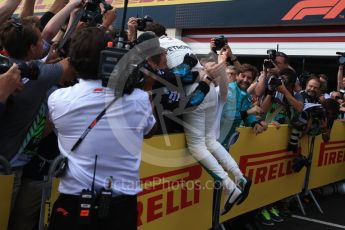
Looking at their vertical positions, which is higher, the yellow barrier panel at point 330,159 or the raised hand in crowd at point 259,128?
the raised hand in crowd at point 259,128

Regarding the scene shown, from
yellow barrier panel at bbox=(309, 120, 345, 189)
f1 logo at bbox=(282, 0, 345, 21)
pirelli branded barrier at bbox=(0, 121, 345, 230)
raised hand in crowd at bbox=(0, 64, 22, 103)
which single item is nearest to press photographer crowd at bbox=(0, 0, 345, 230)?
raised hand in crowd at bbox=(0, 64, 22, 103)

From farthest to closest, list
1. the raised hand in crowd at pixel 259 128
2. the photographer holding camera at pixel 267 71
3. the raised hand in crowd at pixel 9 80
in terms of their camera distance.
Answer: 1. the photographer holding camera at pixel 267 71
2. the raised hand in crowd at pixel 259 128
3. the raised hand in crowd at pixel 9 80

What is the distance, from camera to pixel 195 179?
147 inches

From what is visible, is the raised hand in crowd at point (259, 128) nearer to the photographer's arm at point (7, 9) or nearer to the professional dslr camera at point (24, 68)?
the photographer's arm at point (7, 9)

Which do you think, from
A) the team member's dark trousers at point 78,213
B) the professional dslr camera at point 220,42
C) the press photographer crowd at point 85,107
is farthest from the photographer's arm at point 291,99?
the team member's dark trousers at point 78,213

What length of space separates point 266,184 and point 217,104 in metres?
1.58

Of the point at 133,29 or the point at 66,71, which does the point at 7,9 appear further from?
the point at 133,29

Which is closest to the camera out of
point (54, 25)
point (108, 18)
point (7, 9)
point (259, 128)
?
point (7, 9)

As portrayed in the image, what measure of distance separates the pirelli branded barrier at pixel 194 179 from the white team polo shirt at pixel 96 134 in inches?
17.0

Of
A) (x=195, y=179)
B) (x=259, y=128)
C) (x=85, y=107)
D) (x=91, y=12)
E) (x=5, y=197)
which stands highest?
(x=91, y=12)

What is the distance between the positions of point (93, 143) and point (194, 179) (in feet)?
6.08

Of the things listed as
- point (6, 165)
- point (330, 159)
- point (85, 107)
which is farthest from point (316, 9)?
point (6, 165)

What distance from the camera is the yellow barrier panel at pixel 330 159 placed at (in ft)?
19.1

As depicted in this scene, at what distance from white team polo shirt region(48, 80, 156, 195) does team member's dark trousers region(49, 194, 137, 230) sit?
1.6 inches
